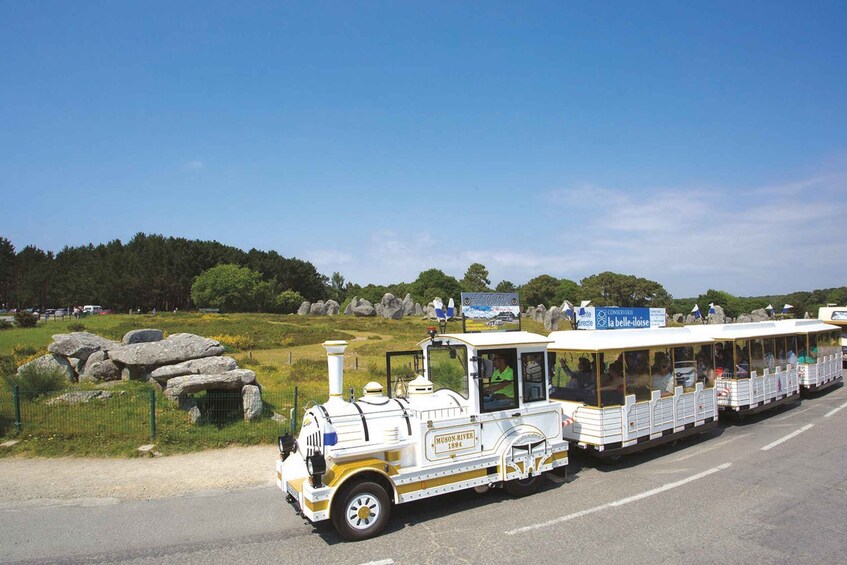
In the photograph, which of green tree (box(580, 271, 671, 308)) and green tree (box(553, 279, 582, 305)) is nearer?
green tree (box(580, 271, 671, 308))

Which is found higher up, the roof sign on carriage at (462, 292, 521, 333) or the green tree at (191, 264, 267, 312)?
the green tree at (191, 264, 267, 312)

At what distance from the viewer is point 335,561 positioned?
240 inches

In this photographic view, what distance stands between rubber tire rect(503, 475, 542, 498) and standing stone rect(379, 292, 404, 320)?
2351 inches

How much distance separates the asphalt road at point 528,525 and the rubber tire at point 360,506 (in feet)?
0.52

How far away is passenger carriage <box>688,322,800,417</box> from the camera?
1396 cm

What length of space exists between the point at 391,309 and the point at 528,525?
6268cm

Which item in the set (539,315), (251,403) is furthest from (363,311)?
(251,403)

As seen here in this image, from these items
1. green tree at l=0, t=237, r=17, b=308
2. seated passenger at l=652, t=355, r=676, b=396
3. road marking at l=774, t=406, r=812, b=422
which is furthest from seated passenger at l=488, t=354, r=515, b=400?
green tree at l=0, t=237, r=17, b=308

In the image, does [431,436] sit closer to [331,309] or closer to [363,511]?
[363,511]

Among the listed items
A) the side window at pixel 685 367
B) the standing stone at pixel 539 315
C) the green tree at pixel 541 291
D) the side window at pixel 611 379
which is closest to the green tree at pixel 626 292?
the standing stone at pixel 539 315

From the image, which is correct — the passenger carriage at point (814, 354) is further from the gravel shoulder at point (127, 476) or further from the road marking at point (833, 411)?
the gravel shoulder at point (127, 476)

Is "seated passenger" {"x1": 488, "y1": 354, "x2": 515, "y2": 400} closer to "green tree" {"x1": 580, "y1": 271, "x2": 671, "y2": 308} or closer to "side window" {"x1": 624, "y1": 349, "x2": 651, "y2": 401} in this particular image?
"side window" {"x1": 624, "y1": 349, "x2": 651, "y2": 401}

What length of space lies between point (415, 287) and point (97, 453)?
Result: 97924mm

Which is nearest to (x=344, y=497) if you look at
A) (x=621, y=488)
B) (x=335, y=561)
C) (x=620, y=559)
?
(x=335, y=561)
